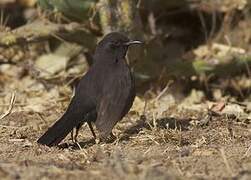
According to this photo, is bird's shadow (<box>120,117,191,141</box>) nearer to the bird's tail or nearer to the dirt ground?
the dirt ground

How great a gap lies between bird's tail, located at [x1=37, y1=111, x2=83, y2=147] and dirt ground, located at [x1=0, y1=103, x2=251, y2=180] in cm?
8

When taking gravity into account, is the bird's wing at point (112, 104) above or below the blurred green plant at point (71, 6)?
below

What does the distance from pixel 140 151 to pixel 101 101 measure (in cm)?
75

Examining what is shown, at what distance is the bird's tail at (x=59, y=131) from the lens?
19.2ft

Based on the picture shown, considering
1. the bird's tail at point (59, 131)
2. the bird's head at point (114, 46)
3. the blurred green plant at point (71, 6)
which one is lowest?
the bird's tail at point (59, 131)

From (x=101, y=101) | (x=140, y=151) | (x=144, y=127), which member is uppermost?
(x=101, y=101)

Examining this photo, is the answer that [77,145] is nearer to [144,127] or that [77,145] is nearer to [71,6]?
[144,127]

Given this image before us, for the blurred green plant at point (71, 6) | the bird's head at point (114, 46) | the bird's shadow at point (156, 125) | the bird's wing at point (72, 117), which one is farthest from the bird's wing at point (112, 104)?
the blurred green plant at point (71, 6)

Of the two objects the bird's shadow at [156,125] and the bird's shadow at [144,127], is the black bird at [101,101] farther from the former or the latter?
the bird's shadow at [156,125]

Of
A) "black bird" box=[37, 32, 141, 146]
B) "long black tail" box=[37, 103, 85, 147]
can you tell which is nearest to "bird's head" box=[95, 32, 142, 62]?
"black bird" box=[37, 32, 141, 146]

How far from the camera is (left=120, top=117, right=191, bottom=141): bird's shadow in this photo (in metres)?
6.49

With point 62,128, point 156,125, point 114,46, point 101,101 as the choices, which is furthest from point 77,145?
point 114,46

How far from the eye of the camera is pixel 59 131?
594cm

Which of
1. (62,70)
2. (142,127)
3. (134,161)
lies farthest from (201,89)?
(134,161)
